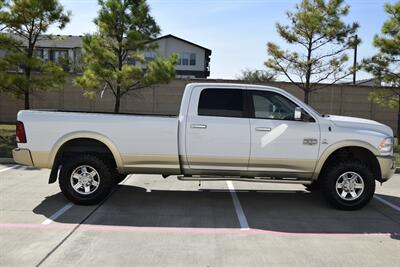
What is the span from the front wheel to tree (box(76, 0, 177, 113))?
465 inches

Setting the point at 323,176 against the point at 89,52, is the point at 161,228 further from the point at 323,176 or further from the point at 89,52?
the point at 89,52

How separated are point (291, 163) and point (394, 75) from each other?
1305 centimetres

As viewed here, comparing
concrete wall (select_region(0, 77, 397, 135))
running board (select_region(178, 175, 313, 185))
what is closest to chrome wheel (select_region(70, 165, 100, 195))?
running board (select_region(178, 175, 313, 185))

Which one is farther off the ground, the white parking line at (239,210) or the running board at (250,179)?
the running board at (250,179)

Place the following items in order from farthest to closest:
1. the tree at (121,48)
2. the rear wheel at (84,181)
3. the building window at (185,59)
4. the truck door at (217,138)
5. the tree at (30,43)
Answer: the building window at (185,59) → the tree at (121,48) → the tree at (30,43) → the rear wheel at (84,181) → the truck door at (217,138)

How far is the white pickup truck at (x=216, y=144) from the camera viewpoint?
Answer: 704 centimetres

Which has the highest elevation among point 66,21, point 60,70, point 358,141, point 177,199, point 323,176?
point 66,21

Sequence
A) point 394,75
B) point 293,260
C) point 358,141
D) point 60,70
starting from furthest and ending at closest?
point 394,75, point 60,70, point 358,141, point 293,260

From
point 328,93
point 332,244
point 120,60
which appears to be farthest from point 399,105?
point 332,244

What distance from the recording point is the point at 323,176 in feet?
24.1

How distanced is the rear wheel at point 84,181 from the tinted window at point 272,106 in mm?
2566

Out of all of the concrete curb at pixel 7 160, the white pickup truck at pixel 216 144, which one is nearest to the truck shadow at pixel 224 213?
the white pickup truck at pixel 216 144

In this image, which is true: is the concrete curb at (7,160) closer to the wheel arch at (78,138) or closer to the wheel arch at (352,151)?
the wheel arch at (78,138)

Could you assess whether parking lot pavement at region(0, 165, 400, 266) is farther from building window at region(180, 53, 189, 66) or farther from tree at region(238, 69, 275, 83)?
building window at region(180, 53, 189, 66)
